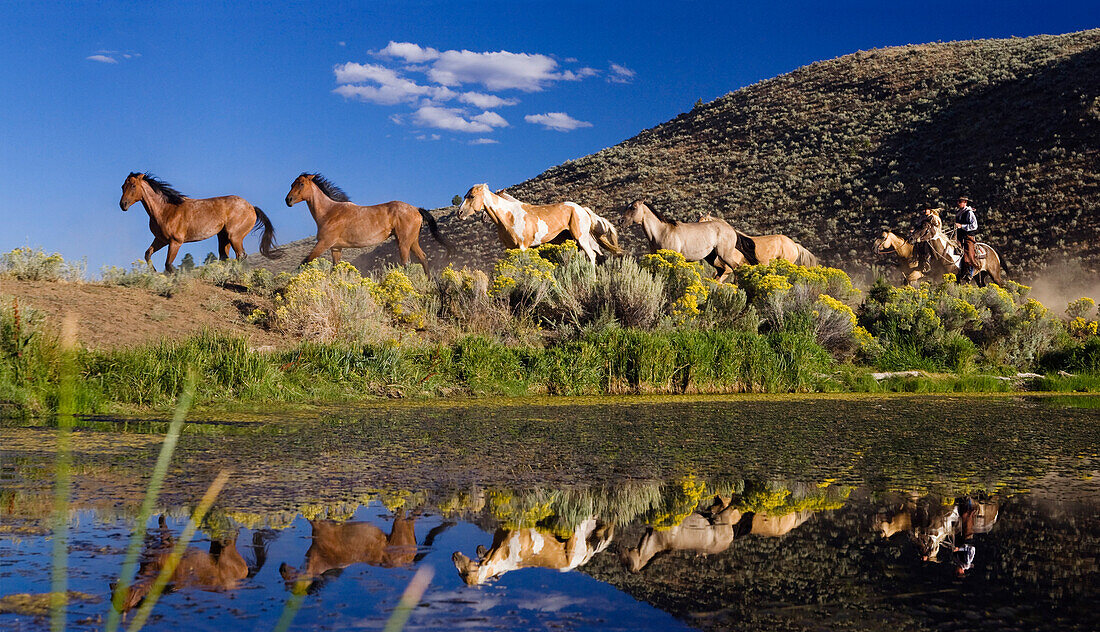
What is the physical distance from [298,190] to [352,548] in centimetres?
1562

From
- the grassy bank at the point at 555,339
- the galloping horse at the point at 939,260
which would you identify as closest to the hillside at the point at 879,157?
the galloping horse at the point at 939,260

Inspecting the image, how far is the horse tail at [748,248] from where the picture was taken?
21.5m

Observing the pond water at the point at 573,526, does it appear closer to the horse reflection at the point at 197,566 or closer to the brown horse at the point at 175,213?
the horse reflection at the point at 197,566

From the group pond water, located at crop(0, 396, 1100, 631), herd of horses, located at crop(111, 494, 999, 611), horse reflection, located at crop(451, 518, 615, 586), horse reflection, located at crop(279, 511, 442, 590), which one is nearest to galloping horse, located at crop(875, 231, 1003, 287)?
pond water, located at crop(0, 396, 1100, 631)

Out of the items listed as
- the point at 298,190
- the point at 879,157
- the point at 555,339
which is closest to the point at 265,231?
the point at 298,190

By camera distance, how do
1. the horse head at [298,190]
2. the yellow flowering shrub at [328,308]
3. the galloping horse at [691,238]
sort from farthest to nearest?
the galloping horse at [691,238]
the horse head at [298,190]
the yellow flowering shrub at [328,308]

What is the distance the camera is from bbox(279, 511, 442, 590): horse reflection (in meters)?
3.62

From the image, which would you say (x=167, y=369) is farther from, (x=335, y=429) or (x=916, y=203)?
(x=916, y=203)

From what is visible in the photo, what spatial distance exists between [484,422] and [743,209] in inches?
1646

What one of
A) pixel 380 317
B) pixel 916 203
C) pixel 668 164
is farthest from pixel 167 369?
pixel 668 164

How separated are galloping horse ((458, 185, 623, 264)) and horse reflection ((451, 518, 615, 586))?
43.4 feet

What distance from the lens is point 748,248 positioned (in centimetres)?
2161

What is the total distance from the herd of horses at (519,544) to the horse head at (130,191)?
14.8 m

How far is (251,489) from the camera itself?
5.23 metres
